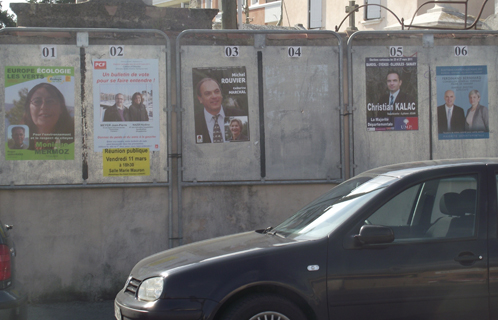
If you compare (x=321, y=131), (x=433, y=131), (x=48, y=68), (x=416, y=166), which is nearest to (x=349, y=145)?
(x=321, y=131)

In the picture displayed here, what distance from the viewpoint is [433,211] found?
4086 millimetres

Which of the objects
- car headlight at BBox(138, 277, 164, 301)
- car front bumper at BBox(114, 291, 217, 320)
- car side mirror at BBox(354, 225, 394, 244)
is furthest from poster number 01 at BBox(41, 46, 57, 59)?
car side mirror at BBox(354, 225, 394, 244)

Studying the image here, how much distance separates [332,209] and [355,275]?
69 cm

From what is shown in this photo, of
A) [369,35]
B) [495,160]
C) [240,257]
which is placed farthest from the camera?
[369,35]

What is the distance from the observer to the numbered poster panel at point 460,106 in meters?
6.92

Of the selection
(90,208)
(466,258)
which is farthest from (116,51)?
(466,258)

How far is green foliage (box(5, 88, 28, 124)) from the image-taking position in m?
6.37

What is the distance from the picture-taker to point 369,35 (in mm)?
6883

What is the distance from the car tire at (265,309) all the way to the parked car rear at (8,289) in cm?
166

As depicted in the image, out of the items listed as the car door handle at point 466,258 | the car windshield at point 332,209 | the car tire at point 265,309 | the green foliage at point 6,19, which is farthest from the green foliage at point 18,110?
the green foliage at point 6,19

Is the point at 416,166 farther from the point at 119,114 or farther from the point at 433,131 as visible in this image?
the point at 119,114

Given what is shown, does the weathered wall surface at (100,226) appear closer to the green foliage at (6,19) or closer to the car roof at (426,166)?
the car roof at (426,166)

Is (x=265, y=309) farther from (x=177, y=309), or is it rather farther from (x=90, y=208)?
(x=90, y=208)

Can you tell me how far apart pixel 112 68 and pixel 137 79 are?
0.35 m
